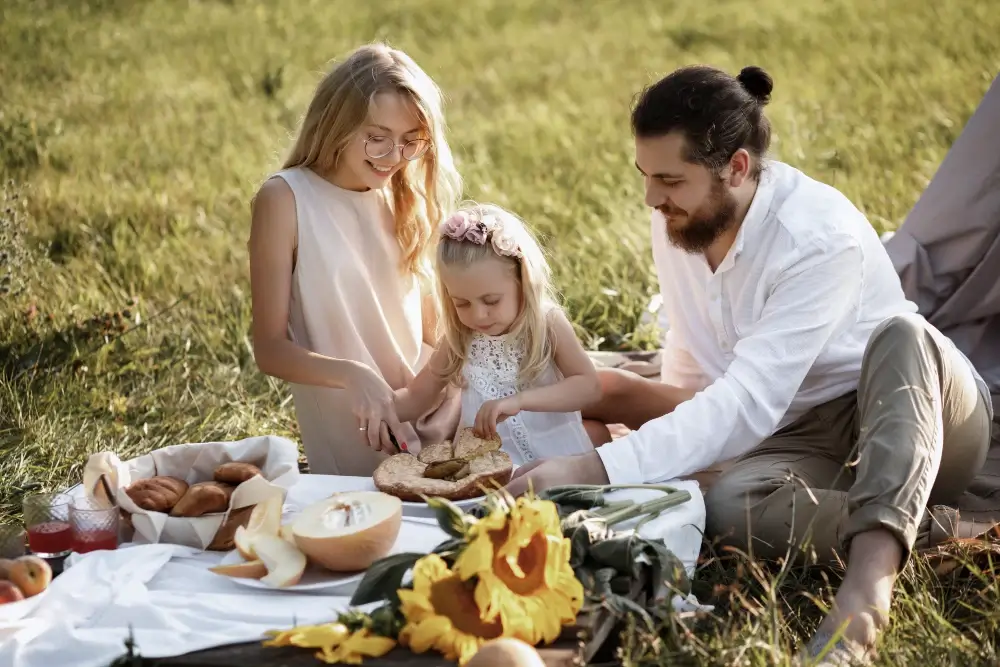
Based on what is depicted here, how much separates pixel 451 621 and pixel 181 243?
14.3ft

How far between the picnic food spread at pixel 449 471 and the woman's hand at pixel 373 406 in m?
0.12

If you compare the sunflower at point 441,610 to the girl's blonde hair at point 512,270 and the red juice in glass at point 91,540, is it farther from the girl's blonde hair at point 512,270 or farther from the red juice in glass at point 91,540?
the girl's blonde hair at point 512,270

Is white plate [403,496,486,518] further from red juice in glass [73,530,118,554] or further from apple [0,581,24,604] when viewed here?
apple [0,581,24,604]

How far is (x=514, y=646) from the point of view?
2127 mm

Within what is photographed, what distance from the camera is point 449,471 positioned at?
314cm

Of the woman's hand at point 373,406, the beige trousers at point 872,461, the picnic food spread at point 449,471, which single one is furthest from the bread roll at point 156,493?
the beige trousers at point 872,461

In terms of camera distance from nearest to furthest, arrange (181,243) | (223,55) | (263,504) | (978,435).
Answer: (263,504)
(978,435)
(181,243)
(223,55)

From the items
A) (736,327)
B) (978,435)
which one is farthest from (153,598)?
(978,435)

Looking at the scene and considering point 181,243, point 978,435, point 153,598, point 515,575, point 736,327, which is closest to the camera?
point 515,575

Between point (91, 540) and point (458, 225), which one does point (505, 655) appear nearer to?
point (91, 540)

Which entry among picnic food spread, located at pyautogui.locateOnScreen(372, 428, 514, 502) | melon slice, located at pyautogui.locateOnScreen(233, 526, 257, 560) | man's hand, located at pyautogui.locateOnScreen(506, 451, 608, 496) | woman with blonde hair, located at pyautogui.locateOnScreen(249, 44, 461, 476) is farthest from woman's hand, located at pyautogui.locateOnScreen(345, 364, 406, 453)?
melon slice, located at pyautogui.locateOnScreen(233, 526, 257, 560)

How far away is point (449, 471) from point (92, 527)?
87 centimetres

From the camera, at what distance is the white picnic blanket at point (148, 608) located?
2.38 meters

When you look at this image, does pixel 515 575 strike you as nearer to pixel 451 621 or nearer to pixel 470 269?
pixel 451 621
